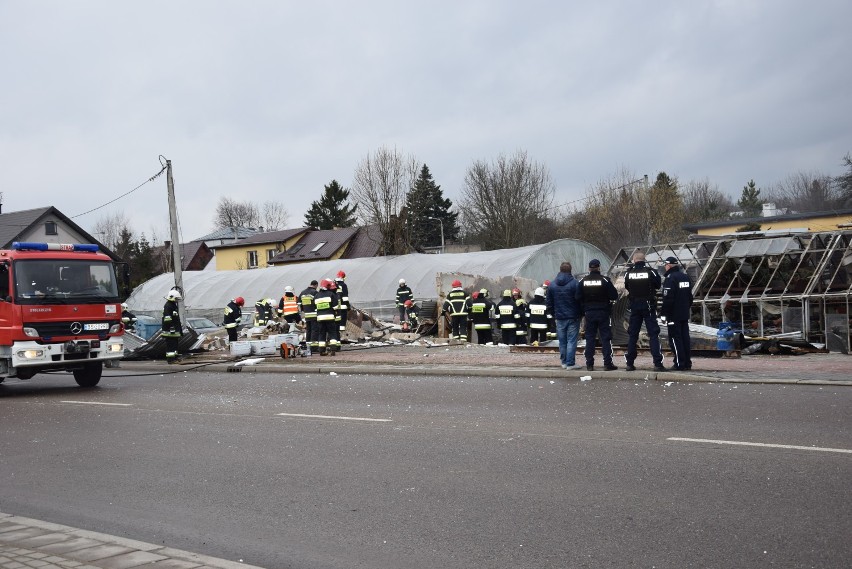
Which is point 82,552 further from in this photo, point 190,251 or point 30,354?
point 190,251

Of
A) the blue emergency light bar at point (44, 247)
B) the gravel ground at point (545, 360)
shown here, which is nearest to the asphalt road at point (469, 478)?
the gravel ground at point (545, 360)

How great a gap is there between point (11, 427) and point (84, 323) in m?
5.26

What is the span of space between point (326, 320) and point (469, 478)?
15.0 meters

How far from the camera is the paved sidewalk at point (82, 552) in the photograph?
5164 millimetres

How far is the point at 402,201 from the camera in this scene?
59.5m

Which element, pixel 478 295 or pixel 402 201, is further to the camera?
pixel 402 201

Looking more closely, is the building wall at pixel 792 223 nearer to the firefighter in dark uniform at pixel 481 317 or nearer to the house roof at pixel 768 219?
the house roof at pixel 768 219

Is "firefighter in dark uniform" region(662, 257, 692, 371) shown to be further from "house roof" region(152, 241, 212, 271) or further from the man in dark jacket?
"house roof" region(152, 241, 212, 271)

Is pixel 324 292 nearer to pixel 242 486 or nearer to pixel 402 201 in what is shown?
pixel 242 486

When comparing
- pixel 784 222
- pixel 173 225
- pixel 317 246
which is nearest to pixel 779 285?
pixel 173 225

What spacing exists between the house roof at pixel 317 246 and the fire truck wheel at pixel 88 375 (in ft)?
168

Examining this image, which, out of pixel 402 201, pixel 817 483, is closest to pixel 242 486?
pixel 817 483

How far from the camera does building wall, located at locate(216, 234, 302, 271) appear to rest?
253ft

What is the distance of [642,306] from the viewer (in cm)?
1491
